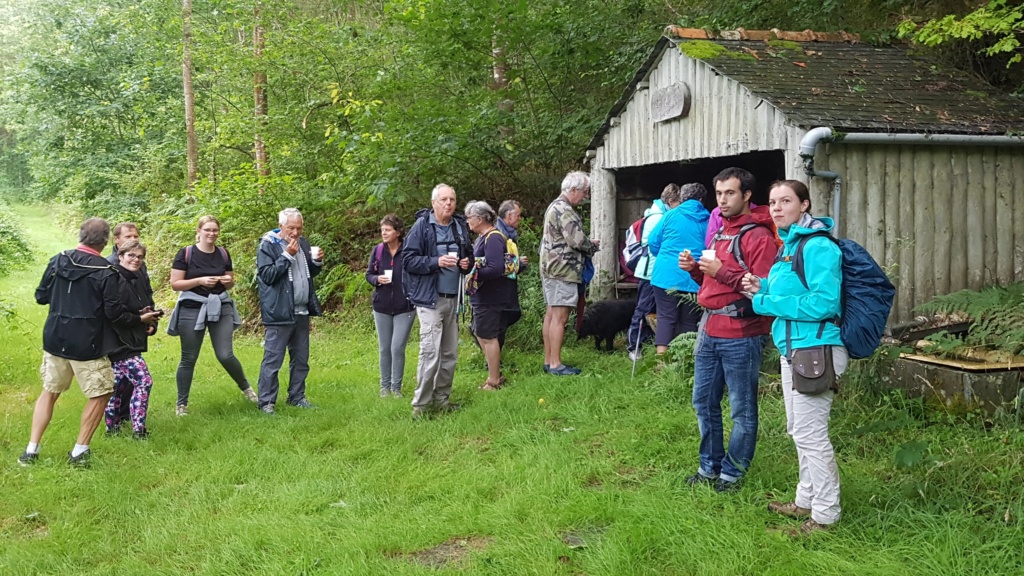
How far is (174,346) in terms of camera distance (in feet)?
37.2

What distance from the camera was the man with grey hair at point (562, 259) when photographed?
7465 mm

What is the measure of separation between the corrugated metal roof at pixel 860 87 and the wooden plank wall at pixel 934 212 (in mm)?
286

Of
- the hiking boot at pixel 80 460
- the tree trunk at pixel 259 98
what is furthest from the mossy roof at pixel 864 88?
the tree trunk at pixel 259 98

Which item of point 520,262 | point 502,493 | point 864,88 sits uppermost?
point 864,88

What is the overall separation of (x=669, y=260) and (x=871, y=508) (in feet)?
12.2

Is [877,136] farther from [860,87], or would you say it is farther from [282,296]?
[282,296]

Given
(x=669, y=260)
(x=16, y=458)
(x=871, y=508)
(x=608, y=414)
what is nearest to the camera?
(x=871, y=508)

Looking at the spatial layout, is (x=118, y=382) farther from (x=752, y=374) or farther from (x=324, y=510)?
(x=752, y=374)

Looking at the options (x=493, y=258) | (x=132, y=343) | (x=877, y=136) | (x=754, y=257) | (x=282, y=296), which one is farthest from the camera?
(x=493, y=258)

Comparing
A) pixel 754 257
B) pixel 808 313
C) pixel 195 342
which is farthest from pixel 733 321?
pixel 195 342

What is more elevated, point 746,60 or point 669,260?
point 746,60

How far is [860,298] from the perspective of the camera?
11.6 feet

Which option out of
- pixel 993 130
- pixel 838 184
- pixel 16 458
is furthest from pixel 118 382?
pixel 993 130

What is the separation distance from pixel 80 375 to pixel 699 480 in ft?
14.5
